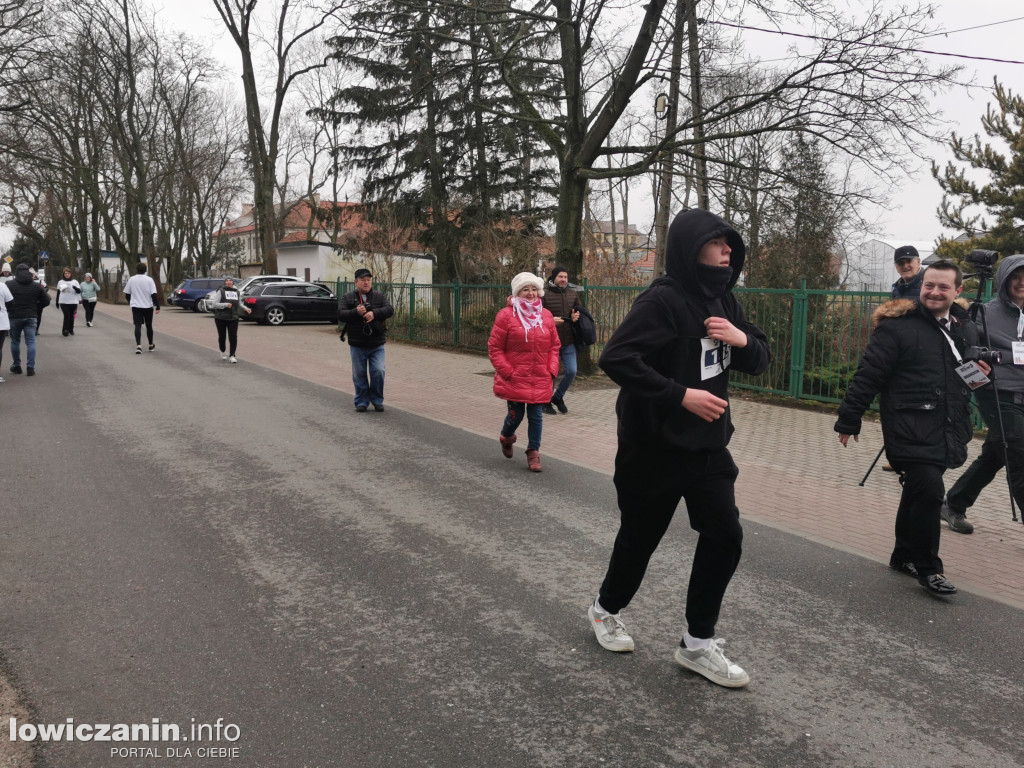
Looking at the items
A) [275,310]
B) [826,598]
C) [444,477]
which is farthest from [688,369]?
[275,310]

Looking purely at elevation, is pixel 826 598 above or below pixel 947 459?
below

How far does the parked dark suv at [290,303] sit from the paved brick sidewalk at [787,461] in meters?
12.4

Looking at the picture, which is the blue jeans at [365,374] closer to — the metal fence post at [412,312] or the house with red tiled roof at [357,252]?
the metal fence post at [412,312]

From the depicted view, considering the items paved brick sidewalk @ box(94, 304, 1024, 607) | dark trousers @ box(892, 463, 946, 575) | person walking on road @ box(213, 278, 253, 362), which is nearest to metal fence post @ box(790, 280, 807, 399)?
paved brick sidewalk @ box(94, 304, 1024, 607)

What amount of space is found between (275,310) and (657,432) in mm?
26638

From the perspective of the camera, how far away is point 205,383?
41.7 feet

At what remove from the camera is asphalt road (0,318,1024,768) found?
9.95 ft

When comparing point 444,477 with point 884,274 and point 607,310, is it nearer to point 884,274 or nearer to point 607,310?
point 607,310

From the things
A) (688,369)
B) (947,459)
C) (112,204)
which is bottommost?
(947,459)

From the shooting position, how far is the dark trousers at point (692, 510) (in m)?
3.37

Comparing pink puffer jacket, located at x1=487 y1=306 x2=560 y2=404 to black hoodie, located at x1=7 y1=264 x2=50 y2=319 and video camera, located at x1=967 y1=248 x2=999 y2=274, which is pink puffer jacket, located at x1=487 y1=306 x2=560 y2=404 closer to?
video camera, located at x1=967 y1=248 x2=999 y2=274

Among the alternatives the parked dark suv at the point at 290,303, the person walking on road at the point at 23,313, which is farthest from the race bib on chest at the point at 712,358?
the parked dark suv at the point at 290,303

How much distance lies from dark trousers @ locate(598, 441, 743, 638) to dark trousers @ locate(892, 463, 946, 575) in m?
1.66

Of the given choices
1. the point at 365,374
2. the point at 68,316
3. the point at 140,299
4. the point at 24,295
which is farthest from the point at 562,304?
the point at 68,316
